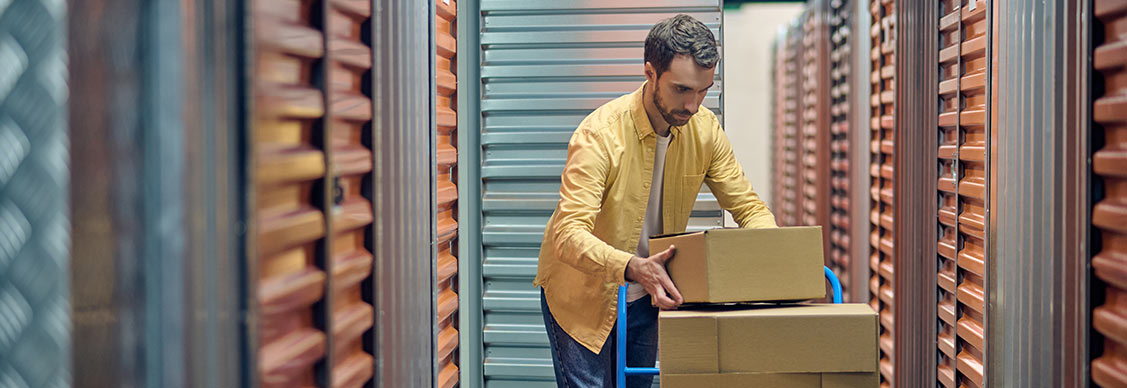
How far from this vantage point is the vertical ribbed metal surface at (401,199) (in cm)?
253

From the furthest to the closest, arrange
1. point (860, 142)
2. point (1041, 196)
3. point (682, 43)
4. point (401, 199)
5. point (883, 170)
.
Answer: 1. point (860, 142)
2. point (883, 170)
3. point (682, 43)
4. point (401, 199)
5. point (1041, 196)

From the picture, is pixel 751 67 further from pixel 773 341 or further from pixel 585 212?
pixel 773 341

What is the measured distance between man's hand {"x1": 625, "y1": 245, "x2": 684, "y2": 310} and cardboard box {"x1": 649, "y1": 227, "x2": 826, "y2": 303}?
49mm

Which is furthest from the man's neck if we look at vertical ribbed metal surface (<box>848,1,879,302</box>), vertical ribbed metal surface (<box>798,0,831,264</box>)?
vertical ribbed metal surface (<box>798,0,831,264</box>)

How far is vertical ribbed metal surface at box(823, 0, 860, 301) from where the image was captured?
6.68 meters

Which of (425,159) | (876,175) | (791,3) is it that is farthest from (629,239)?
(791,3)

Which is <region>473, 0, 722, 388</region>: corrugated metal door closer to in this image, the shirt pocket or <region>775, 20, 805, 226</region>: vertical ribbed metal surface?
the shirt pocket

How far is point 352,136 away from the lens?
2.41 m

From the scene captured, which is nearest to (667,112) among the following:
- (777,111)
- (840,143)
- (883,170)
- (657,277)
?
(657,277)

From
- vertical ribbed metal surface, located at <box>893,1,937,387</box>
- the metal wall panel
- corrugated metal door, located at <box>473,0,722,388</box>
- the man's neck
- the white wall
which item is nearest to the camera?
the metal wall panel

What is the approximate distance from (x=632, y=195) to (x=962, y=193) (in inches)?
55.7

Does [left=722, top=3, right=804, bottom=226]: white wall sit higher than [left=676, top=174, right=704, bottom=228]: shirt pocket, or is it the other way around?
[left=722, top=3, right=804, bottom=226]: white wall

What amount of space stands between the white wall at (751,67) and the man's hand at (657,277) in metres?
7.92

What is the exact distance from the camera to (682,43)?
309 cm
